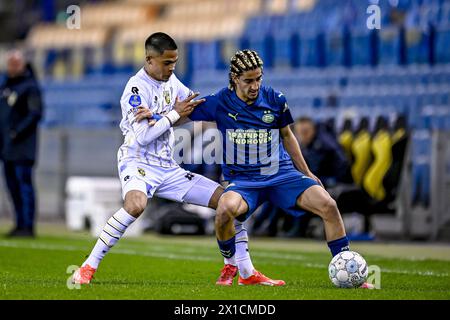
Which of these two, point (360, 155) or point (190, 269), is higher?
point (360, 155)

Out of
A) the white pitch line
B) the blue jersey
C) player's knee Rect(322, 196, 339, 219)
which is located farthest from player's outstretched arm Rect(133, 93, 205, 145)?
the white pitch line

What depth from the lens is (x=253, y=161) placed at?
8.73m

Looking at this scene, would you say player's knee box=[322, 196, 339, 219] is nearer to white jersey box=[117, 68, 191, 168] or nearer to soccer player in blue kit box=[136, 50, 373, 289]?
soccer player in blue kit box=[136, 50, 373, 289]

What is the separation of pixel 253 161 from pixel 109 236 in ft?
4.15

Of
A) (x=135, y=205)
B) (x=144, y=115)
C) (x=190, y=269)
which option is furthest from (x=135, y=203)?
(x=190, y=269)

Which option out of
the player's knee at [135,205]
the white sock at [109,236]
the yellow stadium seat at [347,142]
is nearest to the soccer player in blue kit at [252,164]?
the player's knee at [135,205]

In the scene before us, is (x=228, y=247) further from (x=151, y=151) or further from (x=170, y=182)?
(x=151, y=151)

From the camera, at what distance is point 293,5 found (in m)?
22.8

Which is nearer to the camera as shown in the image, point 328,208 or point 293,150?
point 328,208

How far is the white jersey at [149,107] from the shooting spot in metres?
8.66

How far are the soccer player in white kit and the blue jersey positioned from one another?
0.28 meters

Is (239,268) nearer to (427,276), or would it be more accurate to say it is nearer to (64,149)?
(427,276)

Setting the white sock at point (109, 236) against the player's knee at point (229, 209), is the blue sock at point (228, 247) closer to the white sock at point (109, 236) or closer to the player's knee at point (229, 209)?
the player's knee at point (229, 209)

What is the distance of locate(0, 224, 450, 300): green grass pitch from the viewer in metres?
7.91
